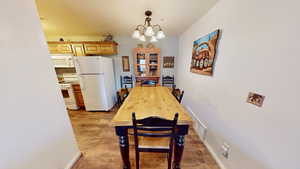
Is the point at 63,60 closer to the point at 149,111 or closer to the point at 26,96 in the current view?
the point at 26,96

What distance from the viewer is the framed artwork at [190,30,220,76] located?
1555mm

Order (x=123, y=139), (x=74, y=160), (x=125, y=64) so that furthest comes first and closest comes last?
(x=125, y=64), (x=74, y=160), (x=123, y=139)

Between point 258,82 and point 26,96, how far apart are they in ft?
7.14

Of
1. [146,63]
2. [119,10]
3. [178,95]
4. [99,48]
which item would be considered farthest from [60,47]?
[178,95]

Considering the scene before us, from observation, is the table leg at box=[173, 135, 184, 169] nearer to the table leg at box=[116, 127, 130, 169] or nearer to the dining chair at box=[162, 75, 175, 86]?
the table leg at box=[116, 127, 130, 169]

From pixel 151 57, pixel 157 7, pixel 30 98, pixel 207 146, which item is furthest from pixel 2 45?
pixel 151 57

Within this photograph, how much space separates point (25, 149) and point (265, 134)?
217 centimetres

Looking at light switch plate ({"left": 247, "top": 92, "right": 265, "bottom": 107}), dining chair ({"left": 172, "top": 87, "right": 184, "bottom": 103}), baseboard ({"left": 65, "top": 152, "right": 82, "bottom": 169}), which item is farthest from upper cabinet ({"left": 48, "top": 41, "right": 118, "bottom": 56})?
light switch plate ({"left": 247, "top": 92, "right": 265, "bottom": 107})

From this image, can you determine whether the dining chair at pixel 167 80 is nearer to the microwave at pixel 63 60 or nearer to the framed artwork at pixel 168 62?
the framed artwork at pixel 168 62

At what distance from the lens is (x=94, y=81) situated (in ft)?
9.32

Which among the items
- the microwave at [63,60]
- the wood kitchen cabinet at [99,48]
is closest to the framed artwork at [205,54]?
the wood kitchen cabinet at [99,48]

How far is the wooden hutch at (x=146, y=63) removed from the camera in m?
3.48

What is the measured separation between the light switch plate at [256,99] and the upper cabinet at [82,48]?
3475 millimetres

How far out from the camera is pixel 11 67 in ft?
2.75
